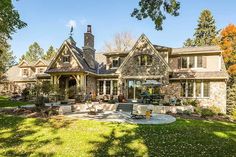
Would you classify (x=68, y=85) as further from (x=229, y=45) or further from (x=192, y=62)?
(x=229, y=45)

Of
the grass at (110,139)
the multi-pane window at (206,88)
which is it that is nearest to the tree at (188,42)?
the multi-pane window at (206,88)

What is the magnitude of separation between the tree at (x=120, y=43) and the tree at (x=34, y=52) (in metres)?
34.8

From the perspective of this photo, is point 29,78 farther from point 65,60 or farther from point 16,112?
point 16,112

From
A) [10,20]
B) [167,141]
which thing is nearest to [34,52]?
[10,20]

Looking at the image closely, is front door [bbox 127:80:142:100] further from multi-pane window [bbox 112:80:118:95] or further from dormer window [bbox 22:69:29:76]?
dormer window [bbox 22:69:29:76]

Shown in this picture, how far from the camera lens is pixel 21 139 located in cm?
1166

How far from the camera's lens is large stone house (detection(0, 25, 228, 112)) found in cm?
2492

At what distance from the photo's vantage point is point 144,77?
1032 inches

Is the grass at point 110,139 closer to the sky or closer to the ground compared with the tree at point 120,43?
closer to the ground

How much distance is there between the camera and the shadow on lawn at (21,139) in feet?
32.6

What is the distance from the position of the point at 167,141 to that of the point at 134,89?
52.6 feet

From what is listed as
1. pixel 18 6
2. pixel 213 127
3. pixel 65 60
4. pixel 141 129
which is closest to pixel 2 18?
pixel 18 6

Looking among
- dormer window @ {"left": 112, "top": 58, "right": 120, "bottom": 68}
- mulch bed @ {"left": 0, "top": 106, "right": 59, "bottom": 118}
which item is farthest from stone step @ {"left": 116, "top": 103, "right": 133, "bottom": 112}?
dormer window @ {"left": 112, "top": 58, "right": 120, "bottom": 68}

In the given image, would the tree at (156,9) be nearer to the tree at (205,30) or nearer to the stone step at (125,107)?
the stone step at (125,107)
